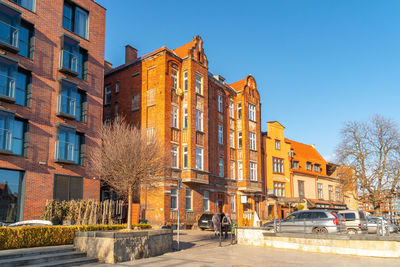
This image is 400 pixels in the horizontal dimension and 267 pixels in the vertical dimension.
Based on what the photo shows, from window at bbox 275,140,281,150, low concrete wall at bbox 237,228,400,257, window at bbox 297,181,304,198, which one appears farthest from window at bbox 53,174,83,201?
window at bbox 297,181,304,198

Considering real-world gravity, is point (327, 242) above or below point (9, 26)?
below

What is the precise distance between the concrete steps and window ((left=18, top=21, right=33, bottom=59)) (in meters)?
12.5

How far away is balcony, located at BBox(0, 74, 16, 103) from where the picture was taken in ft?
64.9

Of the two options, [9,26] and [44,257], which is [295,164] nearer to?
[9,26]

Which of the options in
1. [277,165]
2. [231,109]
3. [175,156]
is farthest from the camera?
[277,165]

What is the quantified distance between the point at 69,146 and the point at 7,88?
509cm

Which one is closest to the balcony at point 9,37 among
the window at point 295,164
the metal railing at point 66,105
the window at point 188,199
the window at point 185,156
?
the metal railing at point 66,105

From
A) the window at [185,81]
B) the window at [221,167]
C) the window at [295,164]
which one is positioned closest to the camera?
the window at [185,81]

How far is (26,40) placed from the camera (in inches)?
850

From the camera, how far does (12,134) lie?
1998 cm

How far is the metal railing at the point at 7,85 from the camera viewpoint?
19.9 meters

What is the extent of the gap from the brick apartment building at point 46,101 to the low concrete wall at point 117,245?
7.32 metres

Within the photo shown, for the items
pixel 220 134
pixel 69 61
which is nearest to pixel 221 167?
pixel 220 134

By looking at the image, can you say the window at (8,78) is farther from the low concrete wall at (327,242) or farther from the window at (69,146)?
the low concrete wall at (327,242)
